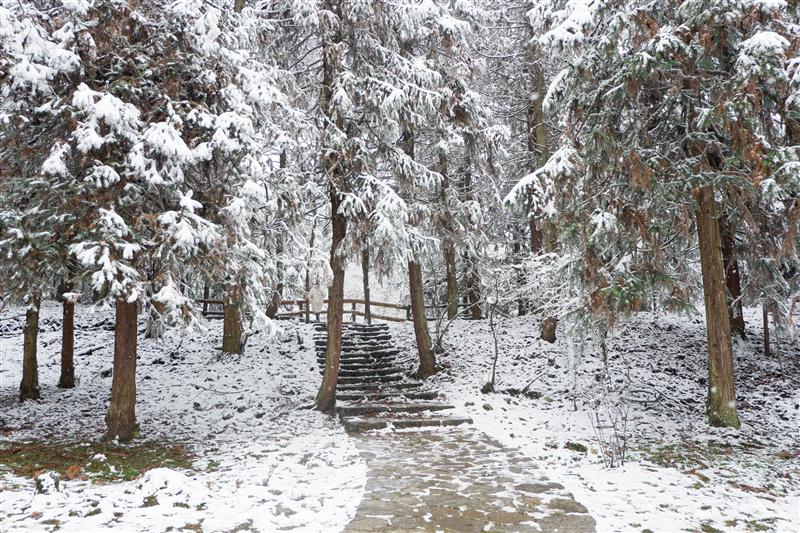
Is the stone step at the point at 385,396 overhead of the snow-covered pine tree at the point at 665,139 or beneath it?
beneath

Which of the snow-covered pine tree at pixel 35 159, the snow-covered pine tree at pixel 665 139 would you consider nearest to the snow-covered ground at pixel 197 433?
the snow-covered pine tree at pixel 35 159

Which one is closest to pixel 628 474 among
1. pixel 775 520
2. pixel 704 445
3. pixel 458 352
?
pixel 775 520

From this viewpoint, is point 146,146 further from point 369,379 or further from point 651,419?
point 651,419

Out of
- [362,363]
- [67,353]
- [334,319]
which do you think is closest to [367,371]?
[362,363]

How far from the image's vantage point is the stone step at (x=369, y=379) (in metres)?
13.5

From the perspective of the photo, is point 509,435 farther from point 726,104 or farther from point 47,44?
point 47,44

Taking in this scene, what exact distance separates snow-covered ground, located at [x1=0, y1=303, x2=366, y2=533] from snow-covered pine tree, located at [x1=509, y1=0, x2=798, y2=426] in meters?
4.90

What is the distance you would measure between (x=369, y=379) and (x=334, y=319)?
10.4 feet

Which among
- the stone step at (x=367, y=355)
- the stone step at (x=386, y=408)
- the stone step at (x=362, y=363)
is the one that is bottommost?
the stone step at (x=386, y=408)

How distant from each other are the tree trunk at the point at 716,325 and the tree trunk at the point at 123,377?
→ 904 centimetres

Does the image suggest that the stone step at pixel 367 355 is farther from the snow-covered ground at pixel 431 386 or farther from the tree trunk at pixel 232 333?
the tree trunk at pixel 232 333

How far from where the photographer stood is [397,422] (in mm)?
9820

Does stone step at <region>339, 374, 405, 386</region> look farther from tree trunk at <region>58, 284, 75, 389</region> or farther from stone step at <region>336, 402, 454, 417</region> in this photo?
tree trunk at <region>58, 284, 75, 389</region>

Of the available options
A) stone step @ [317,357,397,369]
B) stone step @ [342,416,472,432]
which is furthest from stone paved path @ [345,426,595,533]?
stone step @ [317,357,397,369]
